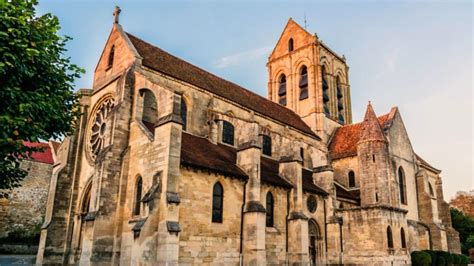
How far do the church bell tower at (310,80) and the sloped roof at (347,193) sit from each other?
614 centimetres

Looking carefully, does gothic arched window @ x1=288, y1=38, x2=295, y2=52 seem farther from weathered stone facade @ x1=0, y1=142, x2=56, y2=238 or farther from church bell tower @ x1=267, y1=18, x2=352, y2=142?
→ weathered stone facade @ x1=0, y1=142, x2=56, y2=238

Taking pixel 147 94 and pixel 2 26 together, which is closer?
pixel 2 26

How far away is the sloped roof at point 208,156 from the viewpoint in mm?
16453

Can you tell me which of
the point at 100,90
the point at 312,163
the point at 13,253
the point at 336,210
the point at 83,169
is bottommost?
the point at 13,253

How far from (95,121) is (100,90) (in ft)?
5.85

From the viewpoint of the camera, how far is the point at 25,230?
32.2 metres

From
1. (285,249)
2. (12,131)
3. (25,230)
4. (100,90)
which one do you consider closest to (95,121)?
(100,90)

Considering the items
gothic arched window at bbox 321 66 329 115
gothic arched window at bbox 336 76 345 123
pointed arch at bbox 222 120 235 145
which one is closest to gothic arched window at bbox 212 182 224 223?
pointed arch at bbox 222 120 235 145

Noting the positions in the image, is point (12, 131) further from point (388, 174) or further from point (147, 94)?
point (388, 174)

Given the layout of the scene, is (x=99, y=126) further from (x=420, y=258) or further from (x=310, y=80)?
(x=420, y=258)

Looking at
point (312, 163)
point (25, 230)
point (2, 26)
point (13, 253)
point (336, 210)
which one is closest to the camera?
point (2, 26)

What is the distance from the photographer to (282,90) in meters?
38.1

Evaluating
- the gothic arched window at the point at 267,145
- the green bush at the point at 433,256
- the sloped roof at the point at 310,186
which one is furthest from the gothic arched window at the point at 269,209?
the green bush at the point at 433,256

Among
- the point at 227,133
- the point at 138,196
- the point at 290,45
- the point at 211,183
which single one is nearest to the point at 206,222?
the point at 211,183
